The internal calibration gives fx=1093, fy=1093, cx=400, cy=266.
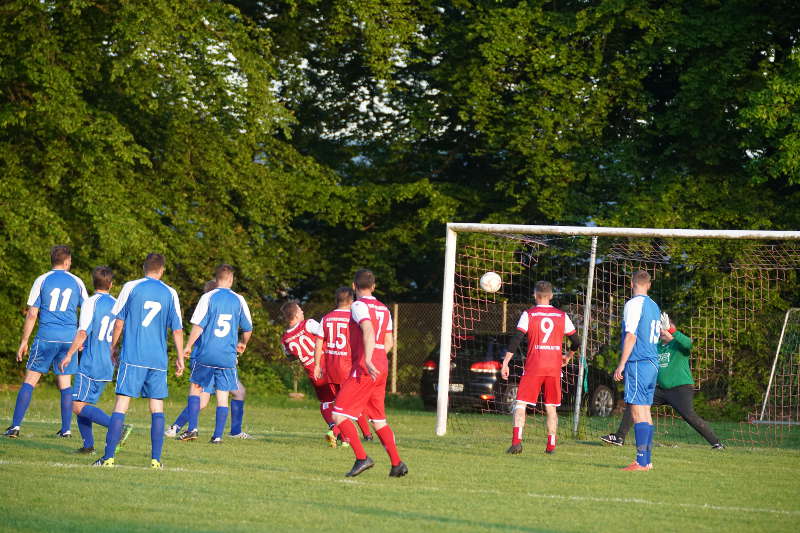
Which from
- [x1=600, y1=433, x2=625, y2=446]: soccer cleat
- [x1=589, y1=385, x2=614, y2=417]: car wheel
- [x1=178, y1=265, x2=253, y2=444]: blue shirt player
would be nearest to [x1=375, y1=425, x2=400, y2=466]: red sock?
[x1=178, y1=265, x2=253, y2=444]: blue shirt player

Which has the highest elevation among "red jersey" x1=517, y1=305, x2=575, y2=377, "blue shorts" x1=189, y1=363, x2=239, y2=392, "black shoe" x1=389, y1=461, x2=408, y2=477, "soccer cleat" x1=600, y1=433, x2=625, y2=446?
"red jersey" x1=517, y1=305, x2=575, y2=377

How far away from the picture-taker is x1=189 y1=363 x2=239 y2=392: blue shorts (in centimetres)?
1272

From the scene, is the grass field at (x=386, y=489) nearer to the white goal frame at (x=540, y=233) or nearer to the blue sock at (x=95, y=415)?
the blue sock at (x=95, y=415)

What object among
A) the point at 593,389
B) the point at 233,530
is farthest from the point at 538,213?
the point at 233,530

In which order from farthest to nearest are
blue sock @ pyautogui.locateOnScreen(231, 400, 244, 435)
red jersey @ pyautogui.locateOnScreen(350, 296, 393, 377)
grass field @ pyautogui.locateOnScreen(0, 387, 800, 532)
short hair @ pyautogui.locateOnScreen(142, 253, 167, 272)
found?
blue sock @ pyautogui.locateOnScreen(231, 400, 244, 435) → short hair @ pyautogui.locateOnScreen(142, 253, 167, 272) → red jersey @ pyautogui.locateOnScreen(350, 296, 393, 377) → grass field @ pyautogui.locateOnScreen(0, 387, 800, 532)

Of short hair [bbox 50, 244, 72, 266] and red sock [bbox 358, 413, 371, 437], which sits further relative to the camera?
short hair [bbox 50, 244, 72, 266]

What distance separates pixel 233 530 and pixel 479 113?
1838 centimetres

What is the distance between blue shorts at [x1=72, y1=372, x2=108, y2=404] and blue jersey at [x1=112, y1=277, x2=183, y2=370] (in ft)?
5.93

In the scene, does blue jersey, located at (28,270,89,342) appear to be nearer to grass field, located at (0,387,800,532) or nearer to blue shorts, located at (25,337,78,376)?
blue shorts, located at (25,337,78,376)

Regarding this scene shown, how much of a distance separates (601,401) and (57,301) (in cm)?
1154

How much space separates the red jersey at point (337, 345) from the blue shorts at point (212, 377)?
1.15m

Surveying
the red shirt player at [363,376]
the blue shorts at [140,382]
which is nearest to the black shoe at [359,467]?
the red shirt player at [363,376]

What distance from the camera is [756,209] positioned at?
22422 millimetres

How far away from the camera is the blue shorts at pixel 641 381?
11.0m
